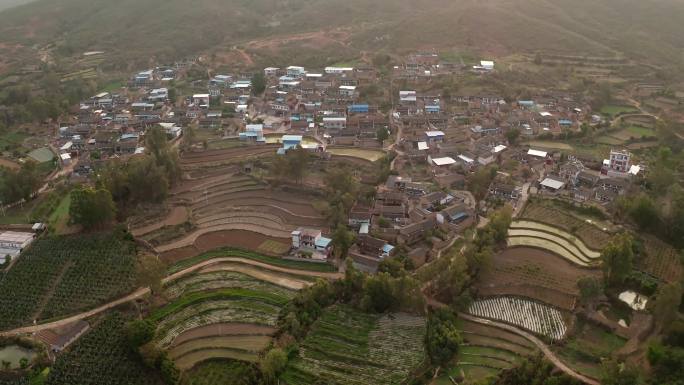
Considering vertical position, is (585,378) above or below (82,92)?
below

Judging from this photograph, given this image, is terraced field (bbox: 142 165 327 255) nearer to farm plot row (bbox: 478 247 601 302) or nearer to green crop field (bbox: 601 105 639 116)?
farm plot row (bbox: 478 247 601 302)

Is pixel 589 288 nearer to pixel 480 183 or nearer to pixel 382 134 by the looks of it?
pixel 480 183

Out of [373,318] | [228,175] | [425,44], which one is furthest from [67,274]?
[425,44]

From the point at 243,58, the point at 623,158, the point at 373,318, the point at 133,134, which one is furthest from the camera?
the point at 243,58

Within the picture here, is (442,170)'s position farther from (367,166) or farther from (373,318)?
(373,318)

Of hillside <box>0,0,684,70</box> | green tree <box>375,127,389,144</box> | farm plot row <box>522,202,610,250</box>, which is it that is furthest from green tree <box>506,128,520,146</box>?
hillside <box>0,0,684,70</box>

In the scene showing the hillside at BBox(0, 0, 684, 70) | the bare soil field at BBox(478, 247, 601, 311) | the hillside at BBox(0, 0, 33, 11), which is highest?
the hillside at BBox(0, 0, 33, 11)

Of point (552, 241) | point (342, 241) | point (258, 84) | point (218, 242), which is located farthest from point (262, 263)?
point (258, 84)
